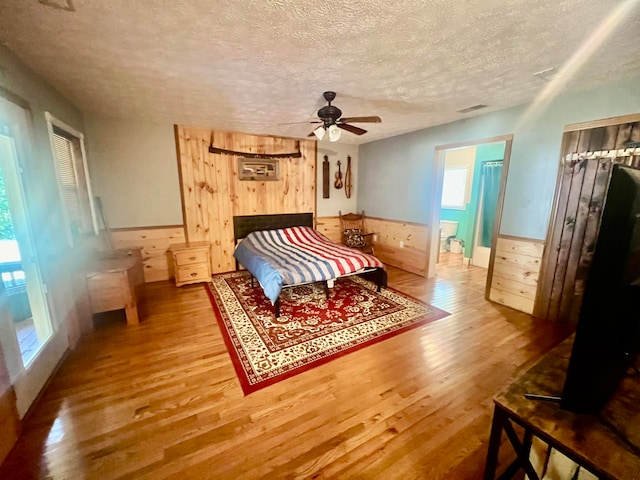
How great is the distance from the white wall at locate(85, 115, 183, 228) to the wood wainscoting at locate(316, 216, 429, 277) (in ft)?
8.91

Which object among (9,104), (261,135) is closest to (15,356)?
(9,104)

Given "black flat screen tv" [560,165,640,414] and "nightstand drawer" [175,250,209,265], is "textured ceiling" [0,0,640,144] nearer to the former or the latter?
"black flat screen tv" [560,165,640,414]

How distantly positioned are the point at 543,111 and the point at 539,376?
9.72ft

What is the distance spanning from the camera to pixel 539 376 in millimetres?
1174

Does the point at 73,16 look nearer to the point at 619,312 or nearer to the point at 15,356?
the point at 15,356

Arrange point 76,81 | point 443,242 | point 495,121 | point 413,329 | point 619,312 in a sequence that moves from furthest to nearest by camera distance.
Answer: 1. point 443,242
2. point 495,121
3. point 413,329
4. point 76,81
5. point 619,312

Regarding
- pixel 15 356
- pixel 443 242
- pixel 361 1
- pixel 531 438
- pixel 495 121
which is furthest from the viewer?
pixel 443 242

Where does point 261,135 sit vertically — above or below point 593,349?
above

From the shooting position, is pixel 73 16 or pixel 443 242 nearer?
pixel 73 16

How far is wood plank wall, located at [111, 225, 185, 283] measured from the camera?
3834 mm

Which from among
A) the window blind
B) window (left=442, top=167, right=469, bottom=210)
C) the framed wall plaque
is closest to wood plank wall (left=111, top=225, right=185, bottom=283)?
the window blind

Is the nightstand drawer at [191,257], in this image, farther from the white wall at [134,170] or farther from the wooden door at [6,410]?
the wooden door at [6,410]

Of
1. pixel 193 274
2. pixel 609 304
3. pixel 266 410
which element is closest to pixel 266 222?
pixel 193 274

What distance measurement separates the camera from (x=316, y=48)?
1802 millimetres
